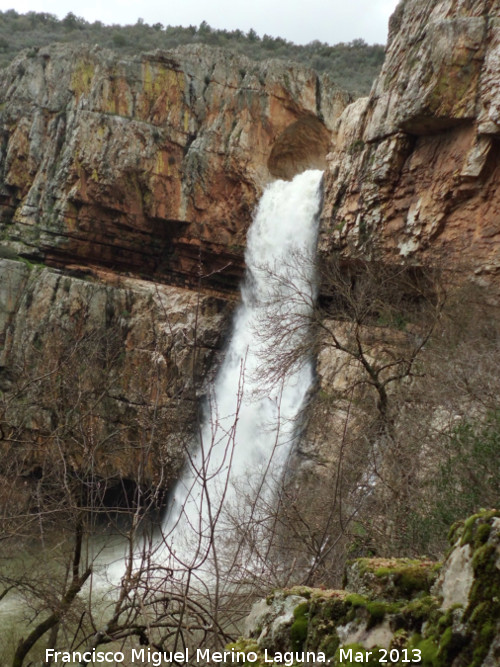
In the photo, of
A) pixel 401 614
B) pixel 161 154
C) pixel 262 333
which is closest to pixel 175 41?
pixel 161 154

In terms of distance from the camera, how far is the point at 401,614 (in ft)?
7.91

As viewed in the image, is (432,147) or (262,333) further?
(262,333)

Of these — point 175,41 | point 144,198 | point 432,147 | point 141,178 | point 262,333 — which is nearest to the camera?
point 432,147

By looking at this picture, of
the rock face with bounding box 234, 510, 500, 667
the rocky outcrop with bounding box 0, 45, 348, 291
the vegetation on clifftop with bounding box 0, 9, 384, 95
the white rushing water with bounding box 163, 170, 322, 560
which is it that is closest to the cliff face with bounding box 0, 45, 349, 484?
the rocky outcrop with bounding box 0, 45, 348, 291

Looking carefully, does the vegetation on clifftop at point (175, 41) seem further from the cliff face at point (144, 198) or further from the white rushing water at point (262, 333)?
the white rushing water at point (262, 333)

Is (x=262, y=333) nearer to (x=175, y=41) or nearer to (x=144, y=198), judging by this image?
(x=144, y=198)

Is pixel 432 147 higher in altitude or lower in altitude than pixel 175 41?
lower

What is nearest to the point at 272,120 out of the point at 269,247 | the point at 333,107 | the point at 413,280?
the point at 333,107

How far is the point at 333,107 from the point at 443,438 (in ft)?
52.8

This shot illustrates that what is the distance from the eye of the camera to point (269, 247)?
17969 mm

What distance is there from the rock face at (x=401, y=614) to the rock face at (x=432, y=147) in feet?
31.6

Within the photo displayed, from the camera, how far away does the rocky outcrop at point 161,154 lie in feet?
62.1

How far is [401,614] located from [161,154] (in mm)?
19078

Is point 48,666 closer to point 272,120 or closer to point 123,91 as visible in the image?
point 272,120
